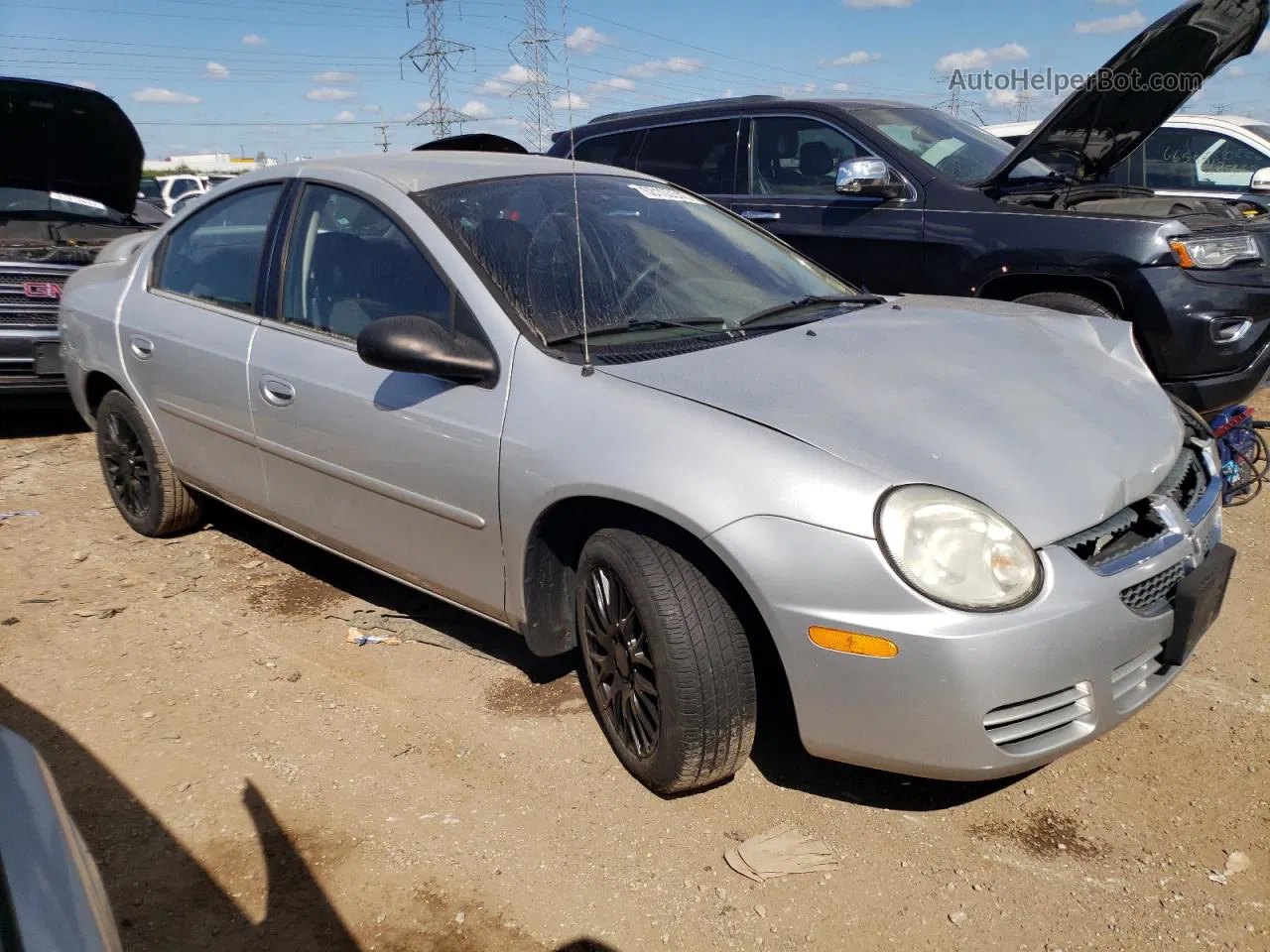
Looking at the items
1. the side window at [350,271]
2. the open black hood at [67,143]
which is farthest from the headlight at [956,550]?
the open black hood at [67,143]

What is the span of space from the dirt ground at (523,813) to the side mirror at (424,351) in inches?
41.8

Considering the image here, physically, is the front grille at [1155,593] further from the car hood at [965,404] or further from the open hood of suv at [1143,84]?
the open hood of suv at [1143,84]

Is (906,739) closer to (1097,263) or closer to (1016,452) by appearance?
(1016,452)

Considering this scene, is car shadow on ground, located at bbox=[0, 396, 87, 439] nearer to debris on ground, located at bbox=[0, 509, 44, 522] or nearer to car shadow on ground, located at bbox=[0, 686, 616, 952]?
debris on ground, located at bbox=[0, 509, 44, 522]

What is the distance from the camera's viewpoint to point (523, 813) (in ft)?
8.97

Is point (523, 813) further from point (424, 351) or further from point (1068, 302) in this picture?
point (1068, 302)

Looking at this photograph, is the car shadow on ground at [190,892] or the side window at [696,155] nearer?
the car shadow on ground at [190,892]

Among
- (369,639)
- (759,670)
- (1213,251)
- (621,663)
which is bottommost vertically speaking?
(369,639)

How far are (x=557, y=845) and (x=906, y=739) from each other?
0.89 meters

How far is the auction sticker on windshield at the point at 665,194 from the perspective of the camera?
12.4 ft

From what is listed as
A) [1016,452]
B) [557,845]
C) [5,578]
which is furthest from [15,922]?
[5,578]

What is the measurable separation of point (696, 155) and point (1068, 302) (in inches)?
101

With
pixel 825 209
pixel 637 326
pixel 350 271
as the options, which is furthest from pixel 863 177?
pixel 350 271

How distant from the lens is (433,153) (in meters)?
3.86
